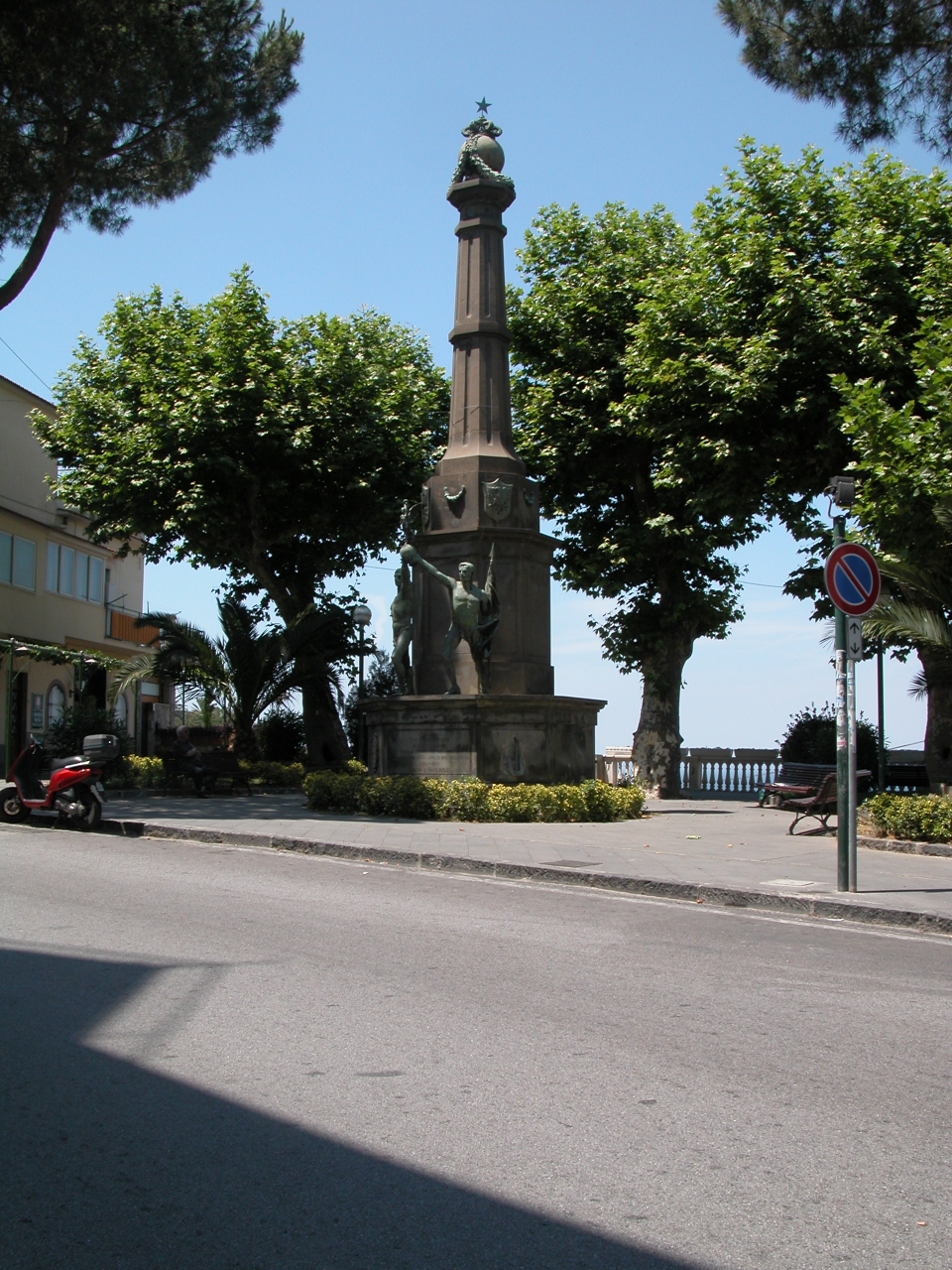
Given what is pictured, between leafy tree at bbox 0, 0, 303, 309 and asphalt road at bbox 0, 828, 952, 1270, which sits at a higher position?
leafy tree at bbox 0, 0, 303, 309

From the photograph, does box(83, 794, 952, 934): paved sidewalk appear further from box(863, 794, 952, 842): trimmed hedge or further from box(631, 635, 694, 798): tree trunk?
box(631, 635, 694, 798): tree trunk

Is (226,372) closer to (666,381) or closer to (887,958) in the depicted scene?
(666,381)

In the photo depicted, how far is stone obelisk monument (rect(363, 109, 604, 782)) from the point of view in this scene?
1767 cm

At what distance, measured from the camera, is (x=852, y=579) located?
1046 centimetres

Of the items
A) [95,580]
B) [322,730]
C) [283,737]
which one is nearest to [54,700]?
[95,580]

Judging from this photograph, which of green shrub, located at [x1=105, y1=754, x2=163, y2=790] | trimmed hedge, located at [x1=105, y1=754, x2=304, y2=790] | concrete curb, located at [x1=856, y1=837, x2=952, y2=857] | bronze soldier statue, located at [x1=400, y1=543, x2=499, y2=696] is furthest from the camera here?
trimmed hedge, located at [x1=105, y1=754, x2=304, y2=790]

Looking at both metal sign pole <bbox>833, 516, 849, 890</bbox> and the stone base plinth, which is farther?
the stone base plinth

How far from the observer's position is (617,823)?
17.5 meters

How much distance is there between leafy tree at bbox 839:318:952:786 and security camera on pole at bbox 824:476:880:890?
16.0 ft

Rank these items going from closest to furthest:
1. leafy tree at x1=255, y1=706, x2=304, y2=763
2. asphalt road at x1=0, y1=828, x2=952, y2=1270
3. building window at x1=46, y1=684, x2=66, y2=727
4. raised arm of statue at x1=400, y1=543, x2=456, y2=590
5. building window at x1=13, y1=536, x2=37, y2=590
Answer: asphalt road at x1=0, y1=828, x2=952, y2=1270
raised arm of statue at x1=400, y1=543, x2=456, y2=590
leafy tree at x1=255, y1=706, x2=304, y2=763
building window at x1=13, y1=536, x2=37, y2=590
building window at x1=46, y1=684, x2=66, y2=727

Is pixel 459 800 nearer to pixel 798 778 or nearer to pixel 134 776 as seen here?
pixel 798 778

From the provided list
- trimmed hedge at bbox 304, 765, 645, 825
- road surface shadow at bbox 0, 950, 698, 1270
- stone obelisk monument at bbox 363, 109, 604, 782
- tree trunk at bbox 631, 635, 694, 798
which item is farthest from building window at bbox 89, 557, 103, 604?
road surface shadow at bbox 0, 950, 698, 1270

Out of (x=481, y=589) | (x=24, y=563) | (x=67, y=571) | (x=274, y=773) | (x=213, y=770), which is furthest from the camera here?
(x=67, y=571)

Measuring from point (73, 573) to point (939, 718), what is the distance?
27395 mm
